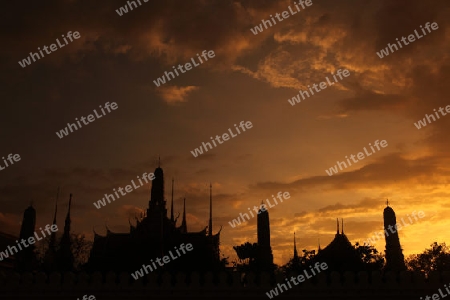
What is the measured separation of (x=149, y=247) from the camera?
35.0 meters

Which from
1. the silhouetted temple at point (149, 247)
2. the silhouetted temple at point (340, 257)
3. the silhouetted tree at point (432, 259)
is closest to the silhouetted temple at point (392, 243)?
the silhouetted temple at point (340, 257)

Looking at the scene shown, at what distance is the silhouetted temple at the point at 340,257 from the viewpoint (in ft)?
85.5

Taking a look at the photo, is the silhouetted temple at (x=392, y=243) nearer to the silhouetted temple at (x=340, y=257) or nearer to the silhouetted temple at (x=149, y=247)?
the silhouetted temple at (x=340, y=257)

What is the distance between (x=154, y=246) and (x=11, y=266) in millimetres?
10056

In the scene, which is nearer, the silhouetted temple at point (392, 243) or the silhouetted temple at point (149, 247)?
the silhouetted temple at point (392, 243)

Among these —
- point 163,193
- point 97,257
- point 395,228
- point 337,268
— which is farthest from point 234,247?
point 337,268

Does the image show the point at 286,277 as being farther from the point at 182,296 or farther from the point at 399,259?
the point at 399,259

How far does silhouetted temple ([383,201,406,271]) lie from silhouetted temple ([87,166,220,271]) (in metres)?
12.3

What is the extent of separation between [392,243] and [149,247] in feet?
54.4

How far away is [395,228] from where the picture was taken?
107 ft

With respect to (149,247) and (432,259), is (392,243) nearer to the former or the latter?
(149,247)

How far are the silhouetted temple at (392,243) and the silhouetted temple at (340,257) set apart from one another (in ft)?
17.8

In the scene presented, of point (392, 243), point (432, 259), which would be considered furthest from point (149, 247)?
point (432, 259)

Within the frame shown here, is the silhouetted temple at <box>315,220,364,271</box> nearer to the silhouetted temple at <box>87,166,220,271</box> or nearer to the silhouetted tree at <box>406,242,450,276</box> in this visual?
the silhouetted temple at <box>87,166,220,271</box>
